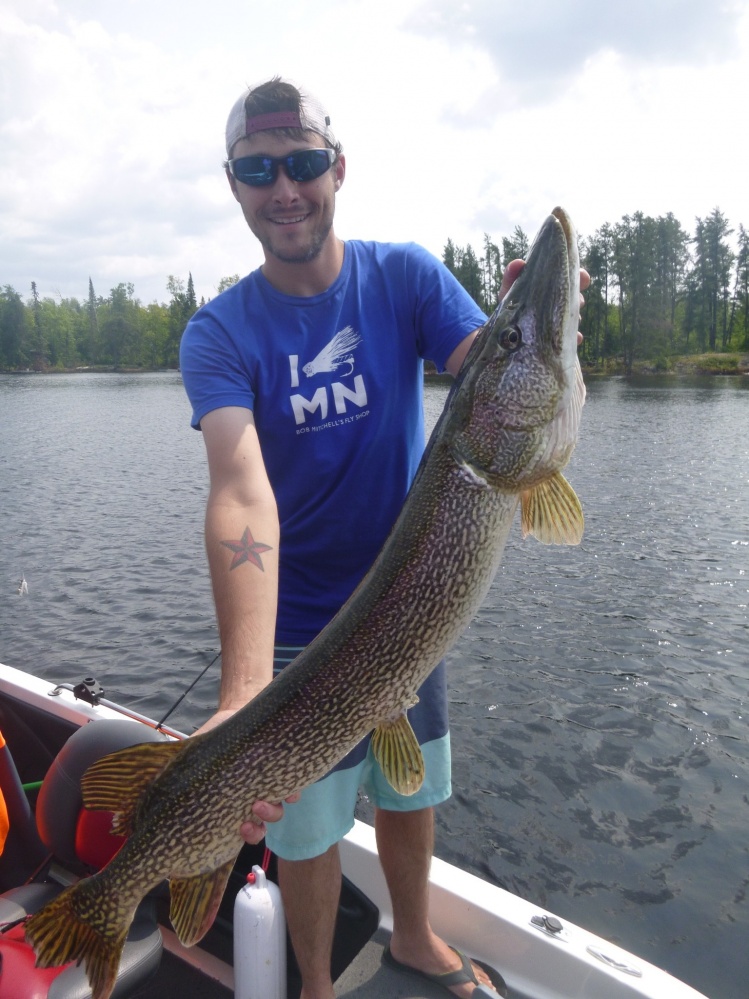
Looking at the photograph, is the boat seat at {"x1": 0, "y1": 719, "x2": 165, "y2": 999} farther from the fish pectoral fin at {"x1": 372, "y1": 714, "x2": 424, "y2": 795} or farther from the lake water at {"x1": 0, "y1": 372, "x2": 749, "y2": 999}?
the lake water at {"x1": 0, "y1": 372, "x2": 749, "y2": 999}

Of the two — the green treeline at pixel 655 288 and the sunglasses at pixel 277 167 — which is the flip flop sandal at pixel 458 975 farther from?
the green treeline at pixel 655 288

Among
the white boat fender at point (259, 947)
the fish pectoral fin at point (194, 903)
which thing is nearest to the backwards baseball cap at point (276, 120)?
the fish pectoral fin at point (194, 903)

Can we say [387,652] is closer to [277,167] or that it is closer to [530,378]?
[530,378]

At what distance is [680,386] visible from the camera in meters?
44.8

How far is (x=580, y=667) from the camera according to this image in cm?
901

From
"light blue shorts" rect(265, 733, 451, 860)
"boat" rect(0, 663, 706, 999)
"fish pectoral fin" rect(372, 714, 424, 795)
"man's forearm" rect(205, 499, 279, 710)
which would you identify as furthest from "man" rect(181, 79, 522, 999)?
"fish pectoral fin" rect(372, 714, 424, 795)

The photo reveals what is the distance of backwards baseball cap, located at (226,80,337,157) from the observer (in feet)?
8.80

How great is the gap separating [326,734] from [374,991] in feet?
5.77

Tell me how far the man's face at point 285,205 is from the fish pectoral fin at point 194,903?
2.16 m

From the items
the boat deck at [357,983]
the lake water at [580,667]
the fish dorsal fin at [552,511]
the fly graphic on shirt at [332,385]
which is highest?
the fly graphic on shirt at [332,385]

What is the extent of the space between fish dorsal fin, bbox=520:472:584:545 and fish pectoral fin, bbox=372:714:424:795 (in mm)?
756

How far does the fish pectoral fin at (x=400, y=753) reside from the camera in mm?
2307

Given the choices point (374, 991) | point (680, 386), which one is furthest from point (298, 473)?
point (680, 386)

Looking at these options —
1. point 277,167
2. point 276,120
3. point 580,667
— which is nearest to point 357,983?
point 277,167
